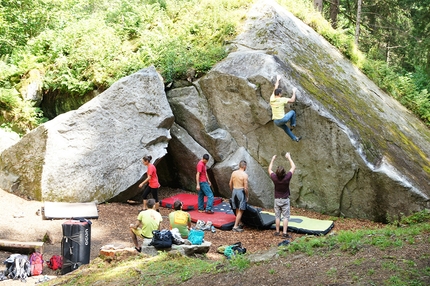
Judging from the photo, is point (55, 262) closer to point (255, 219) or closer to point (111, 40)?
point (255, 219)

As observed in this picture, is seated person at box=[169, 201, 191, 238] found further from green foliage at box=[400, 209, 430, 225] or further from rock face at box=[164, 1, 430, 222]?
Answer: green foliage at box=[400, 209, 430, 225]

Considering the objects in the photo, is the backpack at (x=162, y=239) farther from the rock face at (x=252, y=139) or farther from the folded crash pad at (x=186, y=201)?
the rock face at (x=252, y=139)

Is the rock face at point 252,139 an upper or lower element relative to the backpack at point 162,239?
upper

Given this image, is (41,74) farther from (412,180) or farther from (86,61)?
(412,180)

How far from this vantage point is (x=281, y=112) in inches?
519

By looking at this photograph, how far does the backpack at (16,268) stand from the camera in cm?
845

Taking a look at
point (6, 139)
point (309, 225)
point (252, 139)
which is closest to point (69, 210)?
point (6, 139)

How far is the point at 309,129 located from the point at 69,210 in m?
6.83

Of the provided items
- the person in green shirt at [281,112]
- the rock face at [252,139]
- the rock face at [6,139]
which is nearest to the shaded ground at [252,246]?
the rock face at [252,139]

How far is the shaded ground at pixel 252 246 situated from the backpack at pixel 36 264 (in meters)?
0.32

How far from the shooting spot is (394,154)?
43.9ft

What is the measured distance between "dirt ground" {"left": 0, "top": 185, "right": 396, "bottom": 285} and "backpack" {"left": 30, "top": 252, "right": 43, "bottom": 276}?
0.46m

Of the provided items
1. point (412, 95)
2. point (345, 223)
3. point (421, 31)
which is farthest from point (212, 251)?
point (421, 31)

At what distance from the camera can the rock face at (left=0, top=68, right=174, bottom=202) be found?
42.3ft
